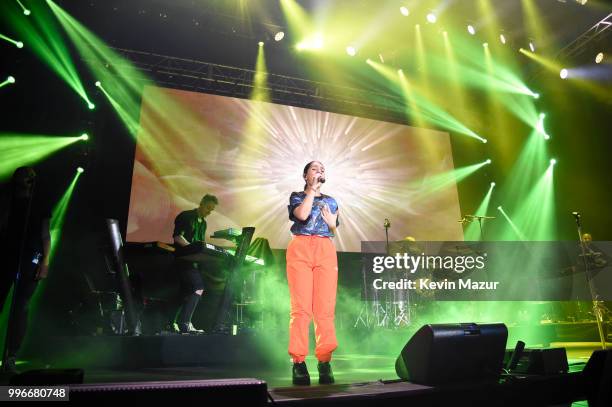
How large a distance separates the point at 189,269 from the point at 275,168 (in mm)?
3311

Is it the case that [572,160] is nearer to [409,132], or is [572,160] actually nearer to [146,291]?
[409,132]

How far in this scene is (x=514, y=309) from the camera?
678 cm

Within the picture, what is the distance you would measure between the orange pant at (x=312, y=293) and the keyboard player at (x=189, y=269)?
6.40ft

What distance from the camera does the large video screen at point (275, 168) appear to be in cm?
644

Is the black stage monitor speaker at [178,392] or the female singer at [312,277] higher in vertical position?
the female singer at [312,277]

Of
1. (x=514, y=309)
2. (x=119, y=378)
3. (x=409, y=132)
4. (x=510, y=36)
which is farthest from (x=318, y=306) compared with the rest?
(x=510, y=36)

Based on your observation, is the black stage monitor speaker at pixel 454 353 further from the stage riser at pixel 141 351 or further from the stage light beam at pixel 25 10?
the stage light beam at pixel 25 10

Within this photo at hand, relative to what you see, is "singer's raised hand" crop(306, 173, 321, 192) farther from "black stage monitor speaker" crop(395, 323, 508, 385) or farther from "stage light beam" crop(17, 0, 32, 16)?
"stage light beam" crop(17, 0, 32, 16)

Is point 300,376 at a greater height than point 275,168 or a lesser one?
lesser

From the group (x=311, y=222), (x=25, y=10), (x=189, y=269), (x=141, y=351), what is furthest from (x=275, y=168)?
(x=311, y=222)

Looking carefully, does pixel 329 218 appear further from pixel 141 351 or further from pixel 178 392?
pixel 141 351

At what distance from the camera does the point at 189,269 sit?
420 cm

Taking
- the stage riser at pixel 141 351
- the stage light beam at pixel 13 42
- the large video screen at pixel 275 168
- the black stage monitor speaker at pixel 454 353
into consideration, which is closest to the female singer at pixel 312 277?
the black stage monitor speaker at pixel 454 353

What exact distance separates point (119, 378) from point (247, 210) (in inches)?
167
